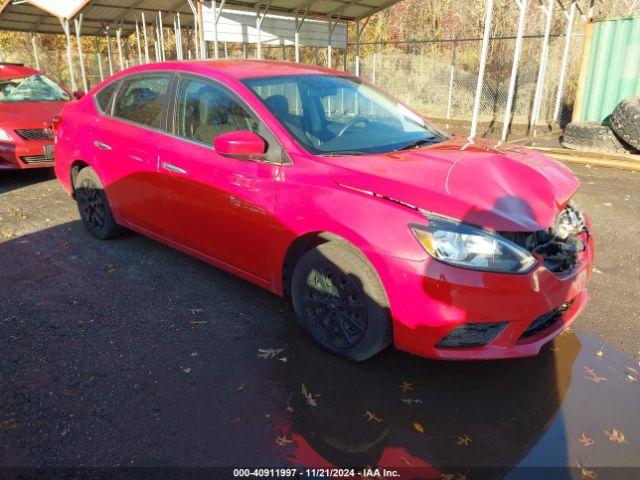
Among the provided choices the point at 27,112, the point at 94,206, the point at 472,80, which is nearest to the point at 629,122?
the point at 472,80

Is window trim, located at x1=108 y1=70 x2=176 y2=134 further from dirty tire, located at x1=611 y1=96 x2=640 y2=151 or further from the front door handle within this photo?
dirty tire, located at x1=611 y1=96 x2=640 y2=151

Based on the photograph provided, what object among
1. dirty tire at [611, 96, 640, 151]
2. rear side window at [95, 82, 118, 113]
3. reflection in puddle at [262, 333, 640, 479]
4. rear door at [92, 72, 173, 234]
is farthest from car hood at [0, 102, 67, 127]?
dirty tire at [611, 96, 640, 151]

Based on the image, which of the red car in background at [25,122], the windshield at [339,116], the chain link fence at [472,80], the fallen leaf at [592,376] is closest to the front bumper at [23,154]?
the red car in background at [25,122]

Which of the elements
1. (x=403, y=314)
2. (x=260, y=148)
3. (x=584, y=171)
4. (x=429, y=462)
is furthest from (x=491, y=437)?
(x=584, y=171)

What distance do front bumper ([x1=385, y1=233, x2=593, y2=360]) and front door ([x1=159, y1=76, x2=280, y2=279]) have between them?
108cm

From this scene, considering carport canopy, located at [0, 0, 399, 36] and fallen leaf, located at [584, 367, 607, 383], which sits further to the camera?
carport canopy, located at [0, 0, 399, 36]

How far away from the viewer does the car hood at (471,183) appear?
2.72 metres

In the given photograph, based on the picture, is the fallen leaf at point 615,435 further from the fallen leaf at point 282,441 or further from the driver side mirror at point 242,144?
the driver side mirror at point 242,144

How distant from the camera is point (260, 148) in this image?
332cm

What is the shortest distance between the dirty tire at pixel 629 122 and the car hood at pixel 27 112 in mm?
9305

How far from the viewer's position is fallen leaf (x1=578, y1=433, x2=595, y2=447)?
2.54 m

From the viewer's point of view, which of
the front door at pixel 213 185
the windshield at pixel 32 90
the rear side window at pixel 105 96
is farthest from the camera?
the windshield at pixel 32 90

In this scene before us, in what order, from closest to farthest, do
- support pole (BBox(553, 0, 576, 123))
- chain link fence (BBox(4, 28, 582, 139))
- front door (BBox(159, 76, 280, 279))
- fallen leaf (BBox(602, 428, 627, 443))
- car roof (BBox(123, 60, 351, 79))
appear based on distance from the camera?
fallen leaf (BBox(602, 428, 627, 443)) < front door (BBox(159, 76, 280, 279)) < car roof (BBox(123, 60, 351, 79)) < support pole (BBox(553, 0, 576, 123)) < chain link fence (BBox(4, 28, 582, 139))

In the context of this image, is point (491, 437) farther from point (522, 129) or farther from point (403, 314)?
point (522, 129)
